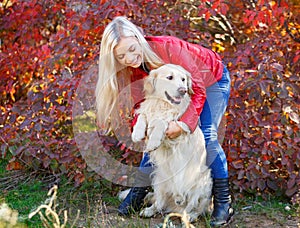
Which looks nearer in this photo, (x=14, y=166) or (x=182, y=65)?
(x=182, y=65)

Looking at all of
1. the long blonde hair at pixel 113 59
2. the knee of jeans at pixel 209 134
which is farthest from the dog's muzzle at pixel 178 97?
the knee of jeans at pixel 209 134

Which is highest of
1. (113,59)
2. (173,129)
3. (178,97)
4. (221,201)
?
(113,59)

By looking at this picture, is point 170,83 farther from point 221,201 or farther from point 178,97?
point 221,201

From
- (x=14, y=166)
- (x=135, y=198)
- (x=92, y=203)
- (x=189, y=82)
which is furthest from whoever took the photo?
(x=14, y=166)

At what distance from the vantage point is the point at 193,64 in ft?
11.2

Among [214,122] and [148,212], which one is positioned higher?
[214,122]

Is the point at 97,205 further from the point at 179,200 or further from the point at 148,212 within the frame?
the point at 179,200

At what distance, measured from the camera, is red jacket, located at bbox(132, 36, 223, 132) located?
133 inches

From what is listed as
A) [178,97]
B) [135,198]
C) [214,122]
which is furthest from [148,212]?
[178,97]

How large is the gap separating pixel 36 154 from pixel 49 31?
179 centimetres

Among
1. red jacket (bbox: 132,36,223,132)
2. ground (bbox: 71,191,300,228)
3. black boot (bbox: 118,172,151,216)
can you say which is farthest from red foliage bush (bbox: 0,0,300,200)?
red jacket (bbox: 132,36,223,132)

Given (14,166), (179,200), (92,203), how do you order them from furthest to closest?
1. (14,166)
2. (92,203)
3. (179,200)

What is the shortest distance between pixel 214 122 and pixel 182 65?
1.57 ft

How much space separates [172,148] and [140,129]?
0.26 metres
